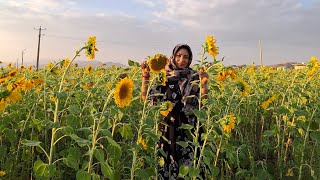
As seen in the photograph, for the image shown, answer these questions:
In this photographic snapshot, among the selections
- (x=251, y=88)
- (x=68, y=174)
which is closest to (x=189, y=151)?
(x=68, y=174)

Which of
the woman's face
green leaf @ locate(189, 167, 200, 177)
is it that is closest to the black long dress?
the woman's face

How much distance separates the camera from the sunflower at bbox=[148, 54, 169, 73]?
266 centimetres

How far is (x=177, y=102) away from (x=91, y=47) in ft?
3.66

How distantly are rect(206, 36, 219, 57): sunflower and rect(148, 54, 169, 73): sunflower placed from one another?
38cm

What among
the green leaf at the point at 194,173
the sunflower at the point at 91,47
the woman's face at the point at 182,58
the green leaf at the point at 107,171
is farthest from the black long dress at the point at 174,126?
the green leaf at the point at 107,171

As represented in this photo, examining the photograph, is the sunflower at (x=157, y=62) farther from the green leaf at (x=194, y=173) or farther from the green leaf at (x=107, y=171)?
the green leaf at (x=107, y=171)

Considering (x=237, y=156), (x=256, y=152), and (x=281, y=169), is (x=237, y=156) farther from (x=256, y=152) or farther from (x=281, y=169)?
(x=256, y=152)

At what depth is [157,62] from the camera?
2.68 meters

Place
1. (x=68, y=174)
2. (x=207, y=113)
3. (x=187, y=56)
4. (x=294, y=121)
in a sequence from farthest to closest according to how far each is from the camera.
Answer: (x=294, y=121)
(x=68, y=174)
(x=187, y=56)
(x=207, y=113)

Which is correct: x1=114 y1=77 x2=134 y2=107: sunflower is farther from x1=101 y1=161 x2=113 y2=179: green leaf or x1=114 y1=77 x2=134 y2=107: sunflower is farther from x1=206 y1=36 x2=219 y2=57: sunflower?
x1=206 y1=36 x2=219 y2=57: sunflower

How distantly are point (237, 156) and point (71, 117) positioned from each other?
49.9 inches

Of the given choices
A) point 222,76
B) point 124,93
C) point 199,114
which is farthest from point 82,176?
point 222,76

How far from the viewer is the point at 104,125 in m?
2.20

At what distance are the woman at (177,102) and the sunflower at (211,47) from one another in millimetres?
274
